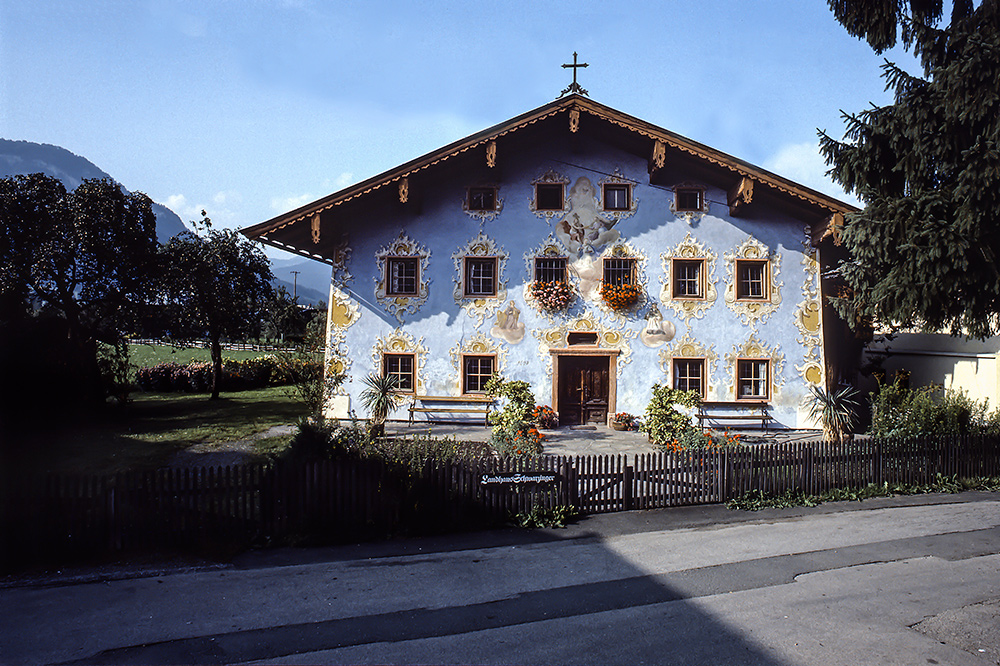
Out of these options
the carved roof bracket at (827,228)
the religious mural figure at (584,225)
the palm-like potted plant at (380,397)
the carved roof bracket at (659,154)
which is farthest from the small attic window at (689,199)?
the palm-like potted plant at (380,397)

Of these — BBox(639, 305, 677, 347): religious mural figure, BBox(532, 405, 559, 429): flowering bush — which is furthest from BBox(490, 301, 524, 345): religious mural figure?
BBox(639, 305, 677, 347): religious mural figure

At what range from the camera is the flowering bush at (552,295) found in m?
19.4

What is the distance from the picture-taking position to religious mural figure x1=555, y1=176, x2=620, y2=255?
64.5 feet

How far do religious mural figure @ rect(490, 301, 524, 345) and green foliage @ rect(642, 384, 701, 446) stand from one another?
15.3 feet

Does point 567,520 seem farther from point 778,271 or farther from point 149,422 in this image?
point 149,422

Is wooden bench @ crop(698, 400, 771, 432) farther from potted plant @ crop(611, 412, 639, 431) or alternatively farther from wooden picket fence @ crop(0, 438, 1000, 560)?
wooden picket fence @ crop(0, 438, 1000, 560)

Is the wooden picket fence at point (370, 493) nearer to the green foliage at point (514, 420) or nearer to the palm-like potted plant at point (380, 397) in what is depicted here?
the green foliage at point (514, 420)

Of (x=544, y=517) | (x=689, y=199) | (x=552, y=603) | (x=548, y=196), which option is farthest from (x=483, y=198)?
(x=552, y=603)

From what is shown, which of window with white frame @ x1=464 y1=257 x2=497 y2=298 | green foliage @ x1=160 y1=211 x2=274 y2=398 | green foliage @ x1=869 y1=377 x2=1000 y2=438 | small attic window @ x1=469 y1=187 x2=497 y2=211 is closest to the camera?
green foliage @ x1=869 y1=377 x2=1000 y2=438

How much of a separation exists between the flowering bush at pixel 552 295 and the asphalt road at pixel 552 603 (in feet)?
33.4

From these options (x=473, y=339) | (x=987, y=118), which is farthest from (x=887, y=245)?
(x=473, y=339)

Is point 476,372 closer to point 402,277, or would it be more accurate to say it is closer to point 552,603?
point 402,277

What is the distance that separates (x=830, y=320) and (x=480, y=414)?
1257 cm

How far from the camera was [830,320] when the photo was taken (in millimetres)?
21062
